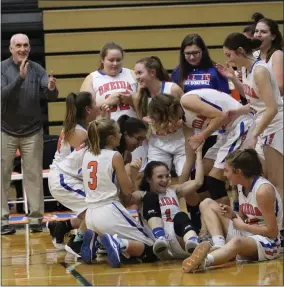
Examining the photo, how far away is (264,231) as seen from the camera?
4430 millimetres

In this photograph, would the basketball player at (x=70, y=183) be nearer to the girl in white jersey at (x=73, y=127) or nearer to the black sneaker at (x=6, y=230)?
the girl in white jersey at (x=73, y=127)

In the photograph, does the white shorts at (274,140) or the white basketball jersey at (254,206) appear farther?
the white shorts at (274,140)

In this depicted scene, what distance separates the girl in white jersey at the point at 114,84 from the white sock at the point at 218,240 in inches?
54.7

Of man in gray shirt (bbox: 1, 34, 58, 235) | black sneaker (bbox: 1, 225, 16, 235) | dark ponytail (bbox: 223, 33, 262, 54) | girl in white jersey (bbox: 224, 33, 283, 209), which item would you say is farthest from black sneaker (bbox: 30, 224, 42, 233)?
dark ponytail (bbox: 223, 33, 262, 54)

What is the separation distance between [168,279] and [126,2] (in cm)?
622

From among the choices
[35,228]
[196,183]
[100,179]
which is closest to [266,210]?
[196,183]

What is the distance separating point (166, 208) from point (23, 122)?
6.11 ft

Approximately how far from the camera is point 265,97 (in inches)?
181

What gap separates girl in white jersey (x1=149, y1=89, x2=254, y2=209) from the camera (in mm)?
4781

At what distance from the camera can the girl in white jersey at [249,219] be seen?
4379 millimetres

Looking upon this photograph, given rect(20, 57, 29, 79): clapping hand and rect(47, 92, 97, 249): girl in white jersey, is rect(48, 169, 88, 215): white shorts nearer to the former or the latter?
rect(47, 92, 97, 249): girl in white jersey

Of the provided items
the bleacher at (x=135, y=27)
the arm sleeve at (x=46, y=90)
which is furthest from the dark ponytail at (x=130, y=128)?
the bleacher at (x=135, y=27)

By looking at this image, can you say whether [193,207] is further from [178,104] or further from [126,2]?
[126,2]

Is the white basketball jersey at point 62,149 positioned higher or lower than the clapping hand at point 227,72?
lower
